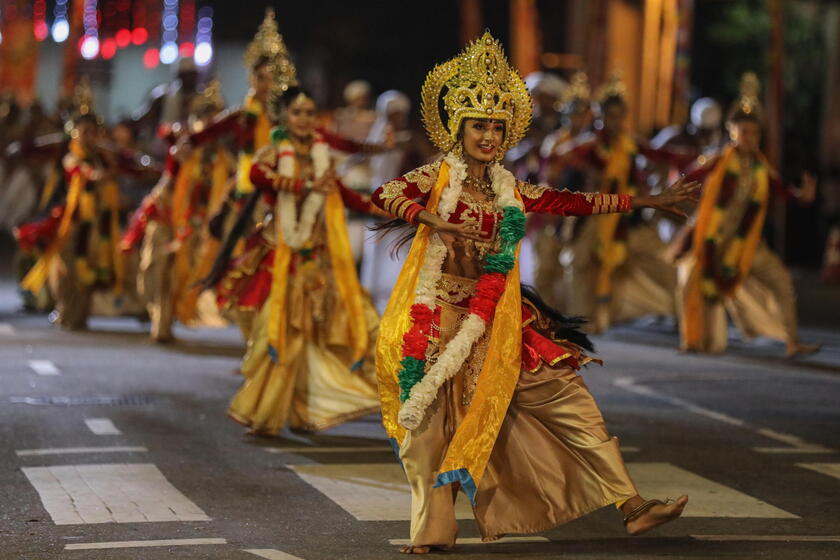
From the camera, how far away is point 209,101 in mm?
17844

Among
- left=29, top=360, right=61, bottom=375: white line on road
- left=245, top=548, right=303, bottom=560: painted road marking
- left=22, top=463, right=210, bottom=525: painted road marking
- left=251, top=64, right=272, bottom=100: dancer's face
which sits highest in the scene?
left=251, top=64, right=272, bottom=100: dancer's face

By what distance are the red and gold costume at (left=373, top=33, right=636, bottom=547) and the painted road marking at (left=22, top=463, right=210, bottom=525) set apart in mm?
1171

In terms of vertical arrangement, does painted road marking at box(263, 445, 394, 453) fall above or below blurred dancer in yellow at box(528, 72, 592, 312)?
below

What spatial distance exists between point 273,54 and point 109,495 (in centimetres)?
517

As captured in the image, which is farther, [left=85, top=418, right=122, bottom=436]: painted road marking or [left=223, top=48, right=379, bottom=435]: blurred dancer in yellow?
[left=223, top=48, right=379, bottom=435]: blurred dancer in yellow

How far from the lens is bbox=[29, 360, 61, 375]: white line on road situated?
555 inches

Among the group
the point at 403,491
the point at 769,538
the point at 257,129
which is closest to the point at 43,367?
the point at 257,129

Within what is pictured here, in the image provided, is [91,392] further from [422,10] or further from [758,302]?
[422,10]

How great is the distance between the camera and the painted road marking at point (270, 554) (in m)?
7.43

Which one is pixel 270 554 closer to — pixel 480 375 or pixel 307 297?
pixel 480 375

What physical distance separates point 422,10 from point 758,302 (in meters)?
26.8

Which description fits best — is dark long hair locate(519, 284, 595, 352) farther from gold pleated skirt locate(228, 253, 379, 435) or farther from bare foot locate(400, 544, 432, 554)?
gold pleated skirt locate(228, 253, 379, 435)

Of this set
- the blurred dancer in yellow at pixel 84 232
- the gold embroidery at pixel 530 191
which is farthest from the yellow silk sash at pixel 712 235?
the gold embroidery at pixel 530 191

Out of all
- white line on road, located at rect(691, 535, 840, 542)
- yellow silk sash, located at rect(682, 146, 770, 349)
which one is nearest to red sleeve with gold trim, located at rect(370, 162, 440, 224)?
white line on road, located at rect(691, 535, 840, 542)
